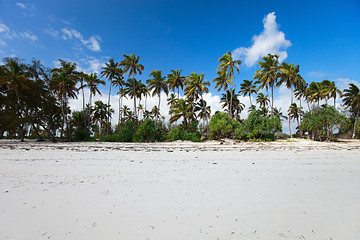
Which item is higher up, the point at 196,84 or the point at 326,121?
the point at 196,84

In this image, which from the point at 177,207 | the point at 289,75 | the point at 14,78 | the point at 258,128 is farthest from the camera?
the point at 289,75

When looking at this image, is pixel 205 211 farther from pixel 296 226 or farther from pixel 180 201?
pixel 296 226

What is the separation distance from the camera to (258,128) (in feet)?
81.0

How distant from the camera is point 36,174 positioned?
436 centimetres

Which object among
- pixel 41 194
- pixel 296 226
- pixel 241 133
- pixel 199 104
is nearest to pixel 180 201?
pixel 296 226

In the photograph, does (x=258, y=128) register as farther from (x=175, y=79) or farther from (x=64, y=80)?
(x=64, y=80)

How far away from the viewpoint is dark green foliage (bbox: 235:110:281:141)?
80.9 ft

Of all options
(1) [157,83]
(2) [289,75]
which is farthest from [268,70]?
(1) [157,83]

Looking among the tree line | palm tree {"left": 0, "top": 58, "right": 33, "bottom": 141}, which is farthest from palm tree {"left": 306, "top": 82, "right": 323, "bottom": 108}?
palm tree {"left": 0, "top": 58, "right": 33, "bottom": 141}

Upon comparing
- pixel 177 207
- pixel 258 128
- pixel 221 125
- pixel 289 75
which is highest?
pixel 289 75

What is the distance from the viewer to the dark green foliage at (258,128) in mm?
24661

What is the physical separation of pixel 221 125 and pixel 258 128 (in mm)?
5445

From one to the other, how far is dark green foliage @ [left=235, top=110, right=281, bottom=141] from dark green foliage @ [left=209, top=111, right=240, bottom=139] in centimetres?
130

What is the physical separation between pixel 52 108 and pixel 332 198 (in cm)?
3430
